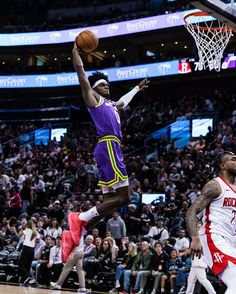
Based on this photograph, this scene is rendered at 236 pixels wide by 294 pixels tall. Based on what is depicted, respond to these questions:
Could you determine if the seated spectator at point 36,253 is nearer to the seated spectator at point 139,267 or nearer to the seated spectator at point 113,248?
the seated spectator at point 113,248

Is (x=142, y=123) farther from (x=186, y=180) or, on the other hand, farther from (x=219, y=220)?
(x=219, y=220)

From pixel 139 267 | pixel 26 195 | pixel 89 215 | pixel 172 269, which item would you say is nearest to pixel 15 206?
pixel 26 195

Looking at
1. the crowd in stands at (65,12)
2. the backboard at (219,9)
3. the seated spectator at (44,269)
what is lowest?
the seated spectator at (44,269)

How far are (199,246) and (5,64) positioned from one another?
33.9 m

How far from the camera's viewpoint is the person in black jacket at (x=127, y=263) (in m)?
12.8

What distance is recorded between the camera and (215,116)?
22.2m

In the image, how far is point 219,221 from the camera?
560cm

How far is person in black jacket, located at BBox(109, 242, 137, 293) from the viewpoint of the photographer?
12.8 m

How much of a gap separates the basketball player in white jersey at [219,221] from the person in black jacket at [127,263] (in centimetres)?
720

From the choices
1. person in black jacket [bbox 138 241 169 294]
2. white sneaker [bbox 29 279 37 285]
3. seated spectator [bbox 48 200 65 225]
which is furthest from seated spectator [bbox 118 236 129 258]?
seated spectator [bbox 48 200 65 225]

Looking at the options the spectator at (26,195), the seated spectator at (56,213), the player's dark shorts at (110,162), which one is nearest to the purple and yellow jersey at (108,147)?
the player's dark shorts at (110,162)

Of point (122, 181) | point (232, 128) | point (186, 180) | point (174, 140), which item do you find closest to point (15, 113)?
point (174, 140)

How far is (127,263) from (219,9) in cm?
548

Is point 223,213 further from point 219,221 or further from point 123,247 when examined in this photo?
point 123,247
